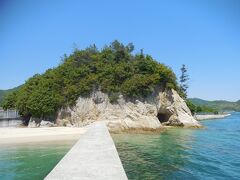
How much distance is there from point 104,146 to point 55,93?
90.1 feet

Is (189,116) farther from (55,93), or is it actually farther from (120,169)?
(120,169)

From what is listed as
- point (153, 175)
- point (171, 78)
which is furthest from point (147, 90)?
point (153, 175)

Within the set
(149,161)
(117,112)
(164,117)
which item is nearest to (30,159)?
(149,161)

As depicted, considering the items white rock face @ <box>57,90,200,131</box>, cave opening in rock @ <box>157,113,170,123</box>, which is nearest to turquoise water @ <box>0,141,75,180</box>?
white rock face @ <box>57,90,200,131</box>

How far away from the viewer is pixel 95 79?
38031mm

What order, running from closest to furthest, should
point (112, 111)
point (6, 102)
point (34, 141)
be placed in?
point (34, 141), point (112, 111), point (6, 102)

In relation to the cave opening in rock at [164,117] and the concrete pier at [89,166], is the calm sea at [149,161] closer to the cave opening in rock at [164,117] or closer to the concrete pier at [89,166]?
the concrete pier at [89,166]

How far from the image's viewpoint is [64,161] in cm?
942

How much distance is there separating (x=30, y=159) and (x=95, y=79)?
22.2 meters

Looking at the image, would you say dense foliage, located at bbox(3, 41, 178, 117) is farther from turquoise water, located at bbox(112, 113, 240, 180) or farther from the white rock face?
turquoise water, located at bbox(112, 113, 240, 180)

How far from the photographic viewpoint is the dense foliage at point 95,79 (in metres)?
37.7

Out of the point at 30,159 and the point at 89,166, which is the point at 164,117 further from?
the point at 89,166

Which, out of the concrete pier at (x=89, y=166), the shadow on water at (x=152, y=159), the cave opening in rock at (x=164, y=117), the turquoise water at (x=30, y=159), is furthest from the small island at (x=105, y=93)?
Answer: the concrete pier at (x=89, y=166)

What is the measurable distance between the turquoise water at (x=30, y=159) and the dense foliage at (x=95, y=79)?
15637 millimetres
